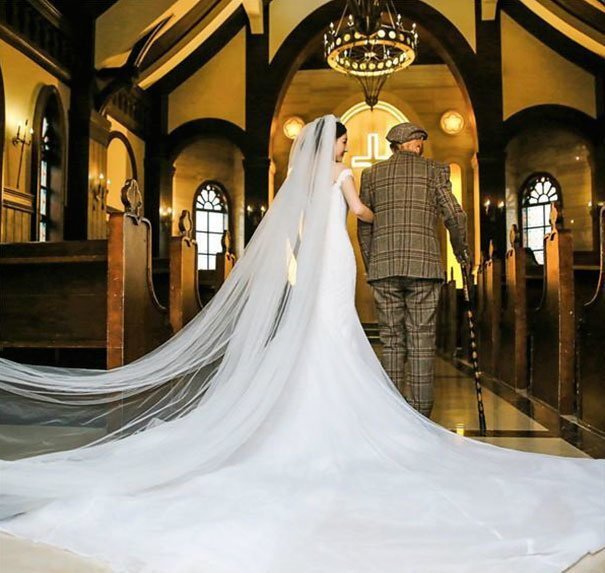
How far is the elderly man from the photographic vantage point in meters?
3.49

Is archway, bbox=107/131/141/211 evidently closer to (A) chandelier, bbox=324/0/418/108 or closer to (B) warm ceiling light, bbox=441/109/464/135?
(A) chandelier, bbox=324/0/418/108

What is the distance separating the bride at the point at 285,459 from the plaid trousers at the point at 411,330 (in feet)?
1.62

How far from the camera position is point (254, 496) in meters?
2.16

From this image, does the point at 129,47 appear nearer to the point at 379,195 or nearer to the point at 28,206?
the point at 28,206

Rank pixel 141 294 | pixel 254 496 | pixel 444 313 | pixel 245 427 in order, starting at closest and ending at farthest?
pixel 254 496
pixel 245 427
pixel 141 294
pixel 444 313

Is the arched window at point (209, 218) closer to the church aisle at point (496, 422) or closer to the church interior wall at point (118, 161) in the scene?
the church interior wall at point (118, 161)

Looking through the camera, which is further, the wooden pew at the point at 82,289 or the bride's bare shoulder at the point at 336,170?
the wooden pew at the point at 82,289

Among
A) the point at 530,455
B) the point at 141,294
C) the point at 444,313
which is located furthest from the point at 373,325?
the point at 530,455

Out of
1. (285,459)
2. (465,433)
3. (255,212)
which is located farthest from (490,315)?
(255,212)

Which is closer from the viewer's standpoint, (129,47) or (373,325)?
(129,47)

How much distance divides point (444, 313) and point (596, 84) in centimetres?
509

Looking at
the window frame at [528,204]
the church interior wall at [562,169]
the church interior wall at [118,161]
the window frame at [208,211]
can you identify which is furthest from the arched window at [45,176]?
the window frame at [528,204]

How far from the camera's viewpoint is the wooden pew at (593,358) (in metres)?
3.64

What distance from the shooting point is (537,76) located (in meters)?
11.9
